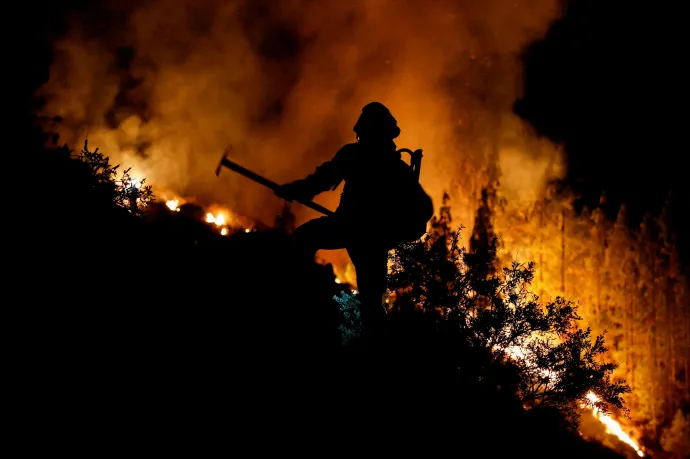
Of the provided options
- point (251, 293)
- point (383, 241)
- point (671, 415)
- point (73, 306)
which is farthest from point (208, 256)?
point (671, 415)

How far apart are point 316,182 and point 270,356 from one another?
2.31 metres

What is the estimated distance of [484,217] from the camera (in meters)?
22.7

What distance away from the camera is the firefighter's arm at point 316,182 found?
4.68 metres

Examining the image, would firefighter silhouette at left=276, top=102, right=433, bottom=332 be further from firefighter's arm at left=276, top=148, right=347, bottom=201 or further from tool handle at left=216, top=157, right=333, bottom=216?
tool handle at left=216, top=157, right=333, bottom=216

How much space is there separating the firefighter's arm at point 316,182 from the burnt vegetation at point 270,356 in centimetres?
208

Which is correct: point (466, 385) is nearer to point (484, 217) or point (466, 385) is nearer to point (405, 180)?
point (405, 180)

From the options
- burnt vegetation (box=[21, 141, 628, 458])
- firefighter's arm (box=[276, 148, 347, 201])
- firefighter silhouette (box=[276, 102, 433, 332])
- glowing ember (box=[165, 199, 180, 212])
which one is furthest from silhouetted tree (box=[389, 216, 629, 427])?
glowing ember (box=[165, 199, 180, 212])

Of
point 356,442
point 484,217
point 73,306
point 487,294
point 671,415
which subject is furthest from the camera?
point 484,217

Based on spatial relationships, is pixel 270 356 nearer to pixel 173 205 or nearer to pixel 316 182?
pixel 316 182

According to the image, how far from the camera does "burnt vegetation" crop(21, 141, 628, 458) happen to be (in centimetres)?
382

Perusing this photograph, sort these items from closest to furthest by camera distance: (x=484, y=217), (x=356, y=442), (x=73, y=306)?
(x=356, y=442) < (x=73, y=306) < (x=484, y=217)

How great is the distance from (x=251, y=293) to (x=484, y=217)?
1806 centimetres

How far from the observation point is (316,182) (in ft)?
15.5

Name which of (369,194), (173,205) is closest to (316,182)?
(369,194)
